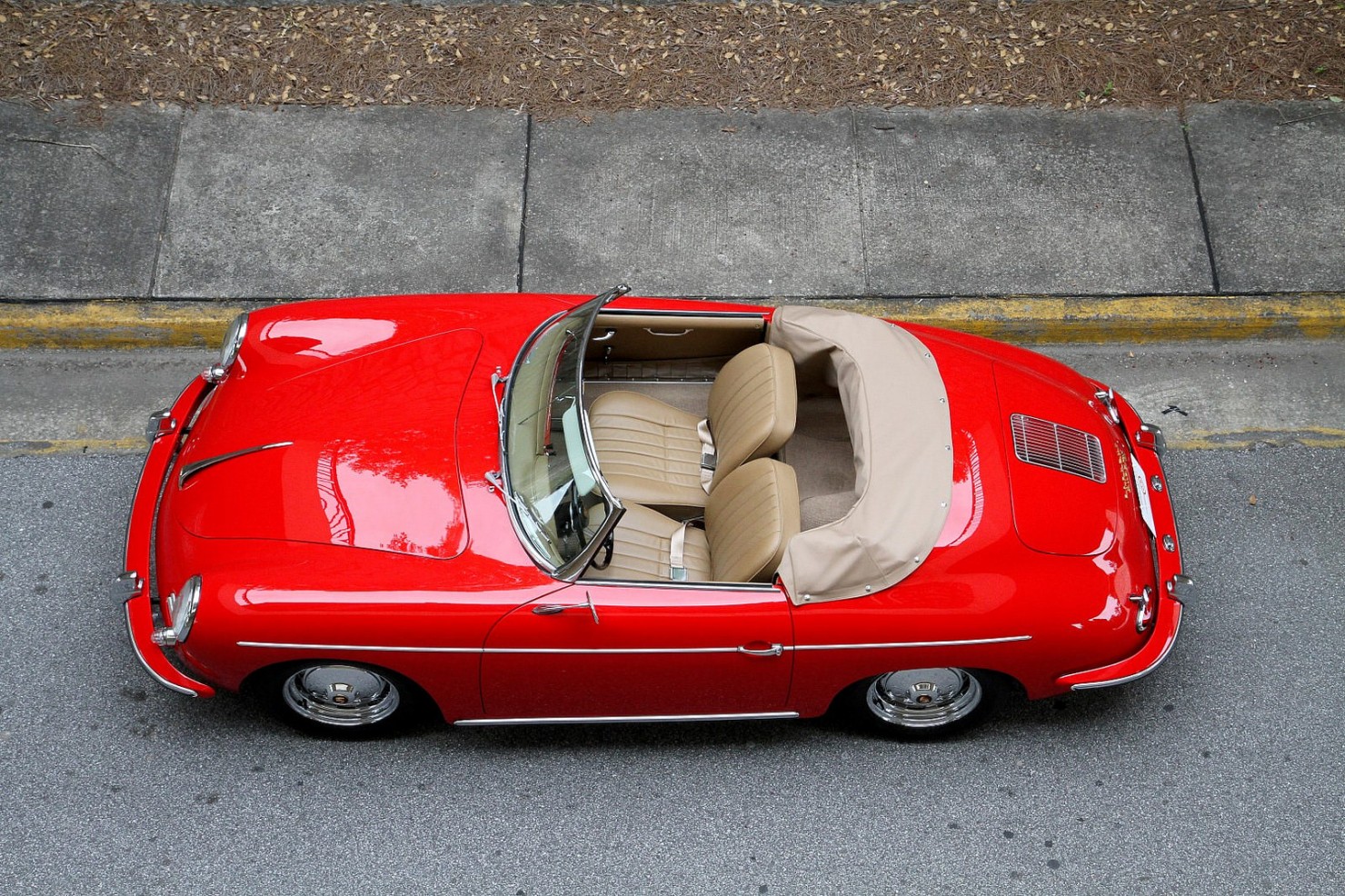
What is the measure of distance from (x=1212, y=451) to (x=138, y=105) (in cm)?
615

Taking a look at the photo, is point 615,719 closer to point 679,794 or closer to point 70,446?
point 679,794

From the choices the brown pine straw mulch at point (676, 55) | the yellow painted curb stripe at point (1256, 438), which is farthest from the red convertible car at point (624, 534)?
the brown pine straw mulch at point (676, 55)

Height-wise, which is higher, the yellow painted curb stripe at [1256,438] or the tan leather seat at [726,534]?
the tan leather seat at [726,534]

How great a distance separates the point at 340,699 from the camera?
14.4 feet

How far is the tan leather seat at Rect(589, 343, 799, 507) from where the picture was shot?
14.4 feet

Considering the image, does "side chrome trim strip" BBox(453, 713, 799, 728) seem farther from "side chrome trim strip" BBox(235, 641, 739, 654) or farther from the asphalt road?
"side chrome trim strip" BBox(235, 641, 739, 654)

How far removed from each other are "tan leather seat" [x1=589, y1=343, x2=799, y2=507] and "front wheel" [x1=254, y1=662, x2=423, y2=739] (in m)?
1.14

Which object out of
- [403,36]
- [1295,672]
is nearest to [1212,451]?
[1295,672]

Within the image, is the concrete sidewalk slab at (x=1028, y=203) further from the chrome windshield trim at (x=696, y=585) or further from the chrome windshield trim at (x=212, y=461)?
the chrome windshield trim at (x=212, y=461)

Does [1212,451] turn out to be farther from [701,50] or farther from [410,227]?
[410,227]

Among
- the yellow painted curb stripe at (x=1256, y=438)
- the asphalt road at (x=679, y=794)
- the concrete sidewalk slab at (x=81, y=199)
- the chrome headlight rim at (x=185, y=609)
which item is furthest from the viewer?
the concrete sidewalk slab at (x=81, y=199)

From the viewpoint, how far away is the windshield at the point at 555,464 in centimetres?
392

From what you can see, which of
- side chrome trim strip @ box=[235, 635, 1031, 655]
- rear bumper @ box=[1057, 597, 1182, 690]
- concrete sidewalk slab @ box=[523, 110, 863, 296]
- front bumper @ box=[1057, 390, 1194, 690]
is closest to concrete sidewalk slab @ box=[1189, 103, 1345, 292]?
front bumper @ box=[1057, 390, 1194, 690]

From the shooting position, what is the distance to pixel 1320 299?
19.9 feet
